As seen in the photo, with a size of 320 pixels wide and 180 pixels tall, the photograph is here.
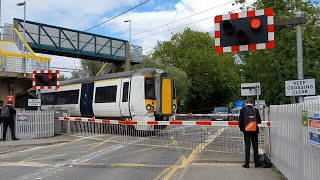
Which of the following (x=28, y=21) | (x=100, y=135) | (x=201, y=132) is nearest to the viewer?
(x=201, y=132)

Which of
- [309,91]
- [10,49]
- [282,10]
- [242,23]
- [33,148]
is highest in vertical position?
[282,10]

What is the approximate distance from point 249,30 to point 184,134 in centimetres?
639

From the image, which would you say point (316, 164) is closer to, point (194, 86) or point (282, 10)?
point (282, 10)

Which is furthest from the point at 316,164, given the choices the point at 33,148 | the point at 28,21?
the point at 28,21

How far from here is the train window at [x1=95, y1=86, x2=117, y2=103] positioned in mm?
21984

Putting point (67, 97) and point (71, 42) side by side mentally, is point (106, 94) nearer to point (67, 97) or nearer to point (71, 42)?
point (67, 97)

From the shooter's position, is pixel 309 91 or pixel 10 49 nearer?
pixel 309 91

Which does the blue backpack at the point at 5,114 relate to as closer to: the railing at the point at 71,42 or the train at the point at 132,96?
the train at the point at 132,96

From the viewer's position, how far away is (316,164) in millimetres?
6027

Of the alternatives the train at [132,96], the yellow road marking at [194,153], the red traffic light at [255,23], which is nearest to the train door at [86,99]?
the train at [132,96]

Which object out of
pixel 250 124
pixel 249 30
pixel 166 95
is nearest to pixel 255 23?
pixel 249 30

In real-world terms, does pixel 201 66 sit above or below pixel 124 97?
above

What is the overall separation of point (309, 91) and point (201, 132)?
3892 millimetres

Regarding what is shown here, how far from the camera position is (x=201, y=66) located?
61.2m
